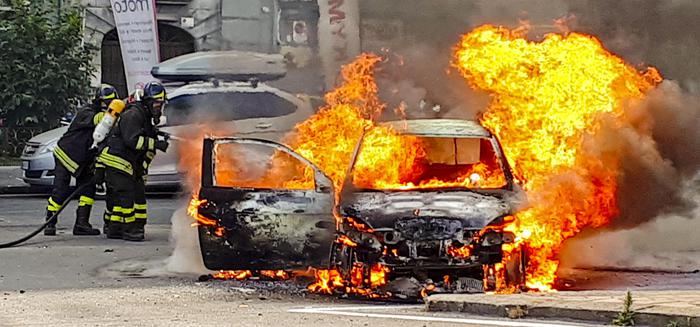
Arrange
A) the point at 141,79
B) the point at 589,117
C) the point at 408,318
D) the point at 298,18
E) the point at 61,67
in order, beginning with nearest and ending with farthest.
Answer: the point at 408,318 → the point at 589,117 → the point at 298,18 → the point at 141,79 → the point at 61,67

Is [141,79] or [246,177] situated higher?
[141,79]

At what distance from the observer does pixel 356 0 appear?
14.8 meters

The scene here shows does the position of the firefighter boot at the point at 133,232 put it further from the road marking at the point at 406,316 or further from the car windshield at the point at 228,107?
the road marking at the point at 406,316

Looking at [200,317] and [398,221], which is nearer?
[200,317]

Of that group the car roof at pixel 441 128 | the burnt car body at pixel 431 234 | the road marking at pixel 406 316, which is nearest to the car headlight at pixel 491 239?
the burnt car body at pixel 431 234

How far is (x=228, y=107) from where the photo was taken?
45.7 feet

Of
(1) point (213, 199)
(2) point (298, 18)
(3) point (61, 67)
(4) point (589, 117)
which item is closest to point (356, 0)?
(2) point (298, 18)

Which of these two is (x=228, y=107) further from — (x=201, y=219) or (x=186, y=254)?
(x=201, y=219)

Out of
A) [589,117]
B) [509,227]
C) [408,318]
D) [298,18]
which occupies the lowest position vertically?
[408,318]

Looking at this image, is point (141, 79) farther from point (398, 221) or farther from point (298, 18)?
point (398, 221)

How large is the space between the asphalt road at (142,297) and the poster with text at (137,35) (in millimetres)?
4708

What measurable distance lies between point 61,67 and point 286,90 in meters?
11.2

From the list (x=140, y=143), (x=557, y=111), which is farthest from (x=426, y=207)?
(x=140, y=143)

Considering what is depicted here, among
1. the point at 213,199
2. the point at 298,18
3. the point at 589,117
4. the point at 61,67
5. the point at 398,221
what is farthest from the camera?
the point at 61,67
